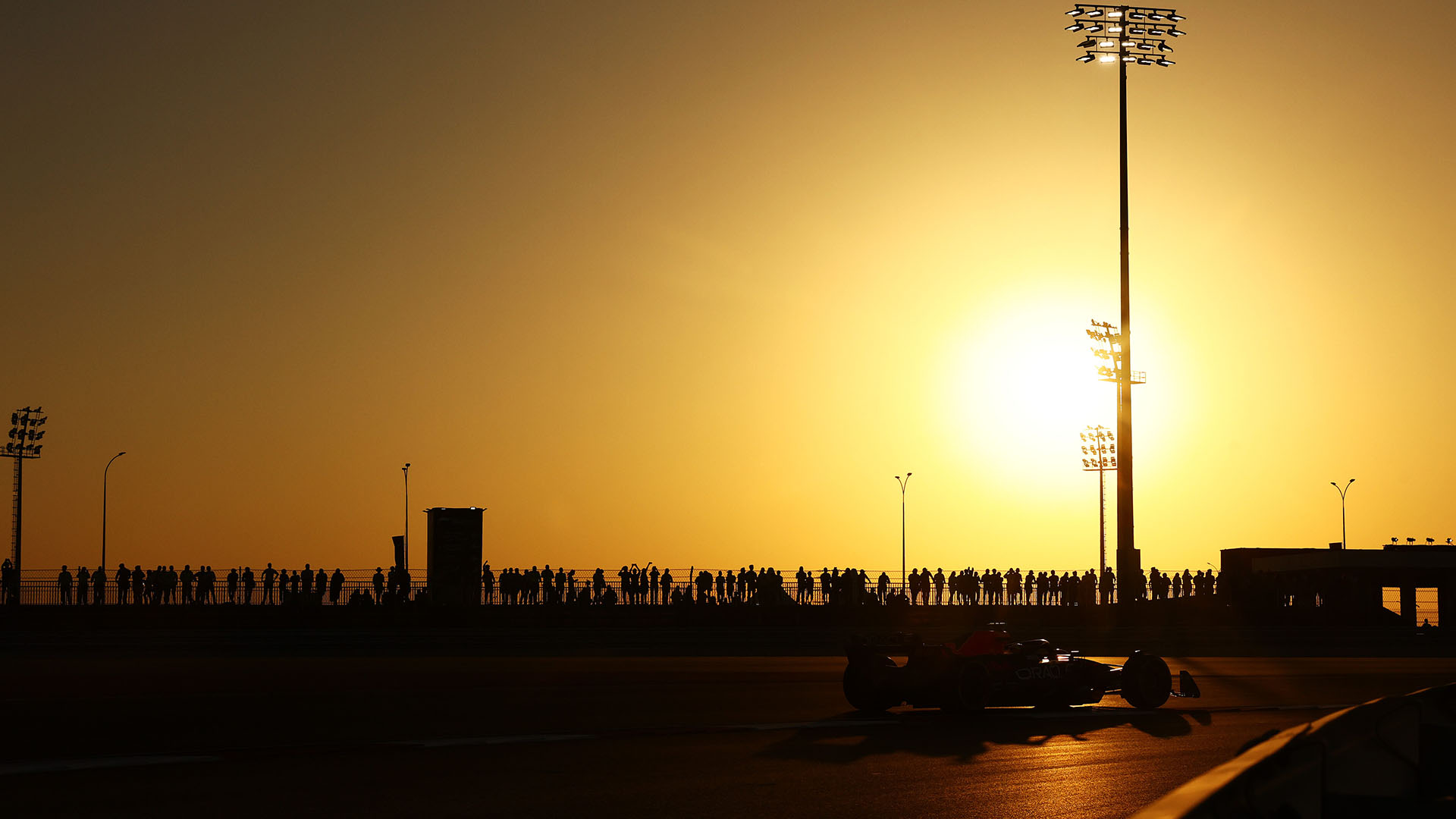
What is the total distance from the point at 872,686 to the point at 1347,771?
44.9ft

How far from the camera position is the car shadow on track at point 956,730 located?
43.4 feet

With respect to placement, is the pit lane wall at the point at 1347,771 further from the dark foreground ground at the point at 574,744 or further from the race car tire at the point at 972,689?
the race car tire at the point at 972,689

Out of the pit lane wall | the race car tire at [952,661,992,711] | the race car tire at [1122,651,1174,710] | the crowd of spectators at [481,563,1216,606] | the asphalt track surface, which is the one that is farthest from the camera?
the crowd of spectators at [481,563,1216,606]

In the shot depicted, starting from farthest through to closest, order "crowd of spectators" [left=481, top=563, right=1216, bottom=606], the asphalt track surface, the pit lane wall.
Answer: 1. "crowd of spectators" [left=481, top=563, right=1216, bottom=606]
2. the asphalt track surface
3. the pit lane wall

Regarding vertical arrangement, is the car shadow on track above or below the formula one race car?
below

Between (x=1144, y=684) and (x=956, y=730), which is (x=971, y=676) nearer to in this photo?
(x=956, y=730)

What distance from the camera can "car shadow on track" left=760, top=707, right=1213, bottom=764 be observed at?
13.2m

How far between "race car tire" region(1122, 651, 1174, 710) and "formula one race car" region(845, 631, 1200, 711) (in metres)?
0.09

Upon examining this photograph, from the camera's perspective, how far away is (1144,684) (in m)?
17.3

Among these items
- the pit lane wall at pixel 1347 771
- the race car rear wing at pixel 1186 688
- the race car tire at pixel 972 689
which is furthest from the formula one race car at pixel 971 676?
the pit lane wall at pixel 1347 771

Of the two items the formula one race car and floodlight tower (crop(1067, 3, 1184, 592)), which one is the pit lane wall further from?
floodlight tower (crop(1067, 3, 1184, 592))

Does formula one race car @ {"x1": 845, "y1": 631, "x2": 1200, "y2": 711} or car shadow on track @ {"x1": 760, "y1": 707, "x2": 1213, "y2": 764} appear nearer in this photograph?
car shadow on track @ {"x1": 760, "y1": 707, "x2": 1213, "y2": 764}

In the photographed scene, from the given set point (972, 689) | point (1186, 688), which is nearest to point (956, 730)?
point (972, 689)

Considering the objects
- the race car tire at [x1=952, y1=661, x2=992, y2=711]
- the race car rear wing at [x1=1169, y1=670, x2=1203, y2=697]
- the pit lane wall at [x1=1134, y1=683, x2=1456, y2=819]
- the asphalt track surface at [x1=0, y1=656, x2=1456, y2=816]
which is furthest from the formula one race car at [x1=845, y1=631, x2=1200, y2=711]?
the pit lane wall at [x1=1134, y1=683, x2=1456, y2=819]
